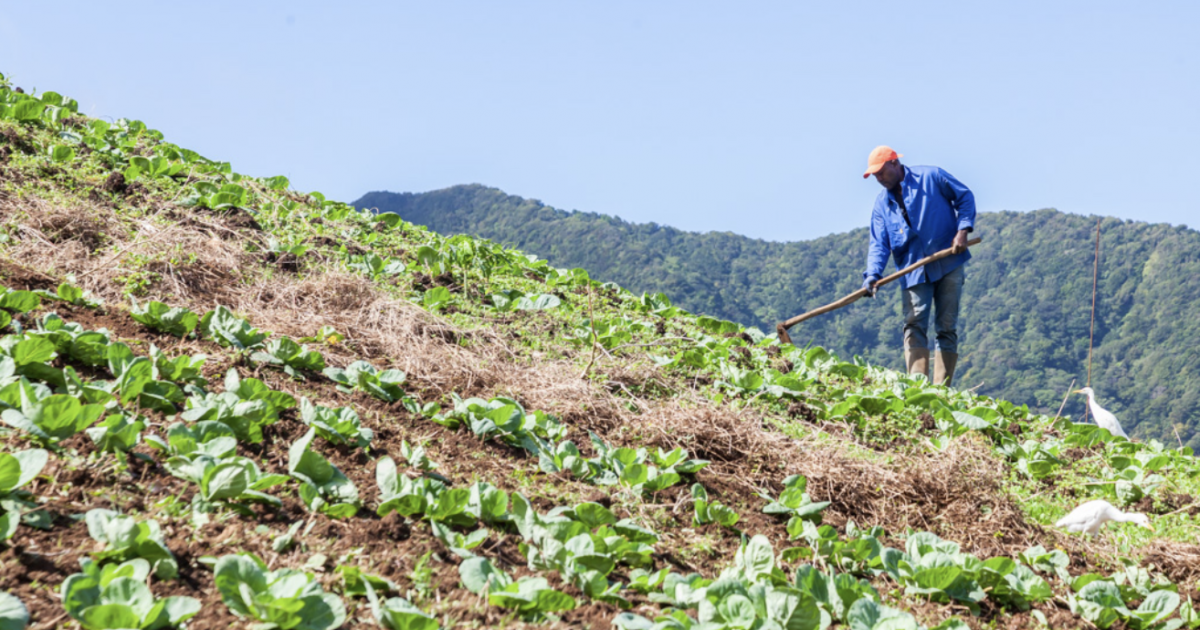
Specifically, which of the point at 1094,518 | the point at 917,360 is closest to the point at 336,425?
the point at 1094,518

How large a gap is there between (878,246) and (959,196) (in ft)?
2.77

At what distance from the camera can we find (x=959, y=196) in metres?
7.16

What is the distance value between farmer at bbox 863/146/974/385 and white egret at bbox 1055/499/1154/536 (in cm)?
343

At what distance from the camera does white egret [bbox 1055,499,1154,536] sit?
3.68 meters

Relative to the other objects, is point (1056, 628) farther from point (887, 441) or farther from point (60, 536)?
point (60, 536)

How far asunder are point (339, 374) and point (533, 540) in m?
1.67

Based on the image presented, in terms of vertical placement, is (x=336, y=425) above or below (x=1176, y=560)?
above

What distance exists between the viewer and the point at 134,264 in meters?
5.11

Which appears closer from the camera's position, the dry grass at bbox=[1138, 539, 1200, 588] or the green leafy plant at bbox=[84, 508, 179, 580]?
the green leafy plant at bbox=[84, 508, 179, 580]

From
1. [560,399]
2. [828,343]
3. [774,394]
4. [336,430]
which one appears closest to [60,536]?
[336,430]

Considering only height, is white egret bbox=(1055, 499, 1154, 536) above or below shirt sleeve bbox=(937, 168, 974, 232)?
below

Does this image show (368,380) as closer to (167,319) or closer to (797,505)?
(167,319)

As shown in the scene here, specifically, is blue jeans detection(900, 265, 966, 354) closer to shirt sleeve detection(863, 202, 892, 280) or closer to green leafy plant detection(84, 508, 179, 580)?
shirt sleeve detection(863, 202, 892, 280)

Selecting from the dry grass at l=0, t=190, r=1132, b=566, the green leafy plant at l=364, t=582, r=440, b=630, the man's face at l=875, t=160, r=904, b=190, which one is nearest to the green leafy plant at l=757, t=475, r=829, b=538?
the dry grass at l=0, t=190, r=1132, b=566
